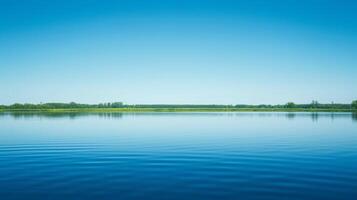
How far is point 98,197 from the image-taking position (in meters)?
9.89

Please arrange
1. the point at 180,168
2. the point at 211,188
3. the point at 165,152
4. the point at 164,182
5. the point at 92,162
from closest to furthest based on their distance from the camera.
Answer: the point at 211,188 → the point at 164,182 → the point at 180,168 → the point at 92,162 → the point at 165,152

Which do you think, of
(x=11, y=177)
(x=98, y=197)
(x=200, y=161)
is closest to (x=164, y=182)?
(x=98, y=197)

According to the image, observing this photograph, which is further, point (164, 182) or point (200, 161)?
point (200, 161)

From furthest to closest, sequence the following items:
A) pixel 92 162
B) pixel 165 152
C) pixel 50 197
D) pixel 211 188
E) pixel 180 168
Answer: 1. pixel 165 152
2. pixel 92 162
3. pixel 180 168
4. pixel 211 188
5. pixel 50 197

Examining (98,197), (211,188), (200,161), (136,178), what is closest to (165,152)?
(200,161)

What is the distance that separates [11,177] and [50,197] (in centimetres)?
411

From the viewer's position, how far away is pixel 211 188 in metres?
11.2

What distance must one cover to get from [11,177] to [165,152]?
31.2ft

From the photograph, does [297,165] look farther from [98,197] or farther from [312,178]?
[98,197]

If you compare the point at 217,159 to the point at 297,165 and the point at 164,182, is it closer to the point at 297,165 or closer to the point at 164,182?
the point at 297,165

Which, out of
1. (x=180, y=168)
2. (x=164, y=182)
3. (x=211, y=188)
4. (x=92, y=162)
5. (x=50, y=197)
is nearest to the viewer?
(x=50, y=197)

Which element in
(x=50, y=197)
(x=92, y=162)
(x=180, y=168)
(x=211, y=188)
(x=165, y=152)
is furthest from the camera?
(x=165, y=152)

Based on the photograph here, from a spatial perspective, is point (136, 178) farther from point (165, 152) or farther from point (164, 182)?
point (165, 152)

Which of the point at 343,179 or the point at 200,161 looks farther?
→ the point at 200,161
